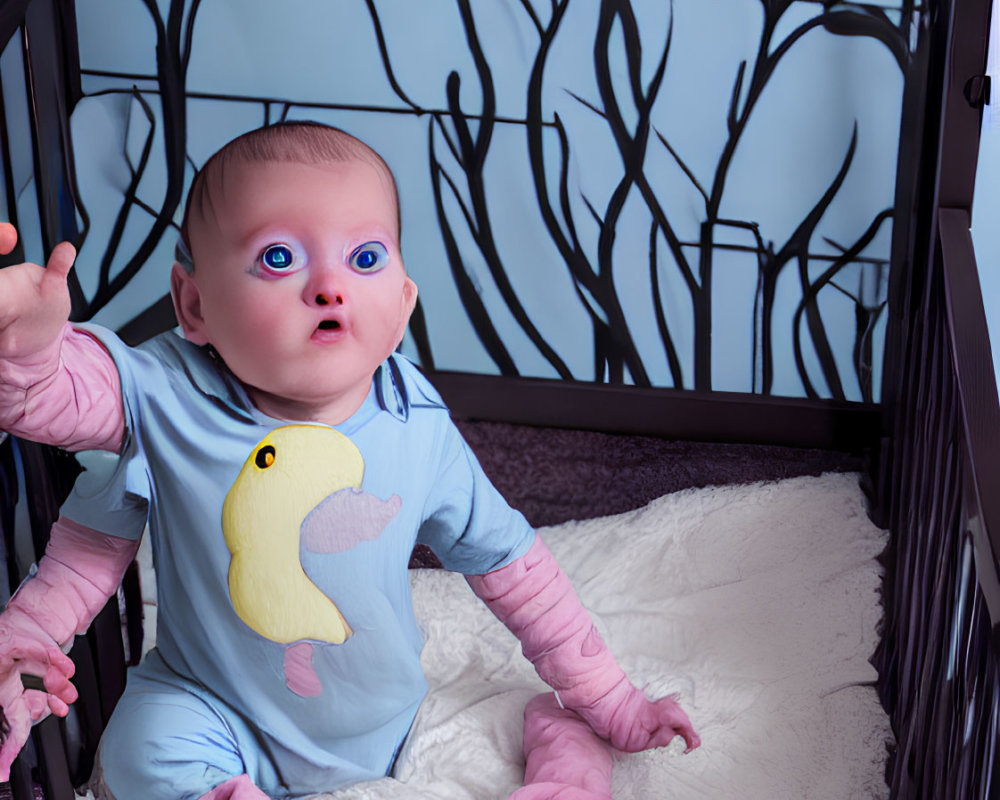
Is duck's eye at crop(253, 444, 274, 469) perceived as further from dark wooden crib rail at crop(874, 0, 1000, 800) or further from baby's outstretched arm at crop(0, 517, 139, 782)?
dark wooden crib rail at crop(874, 0, 1000, 800)

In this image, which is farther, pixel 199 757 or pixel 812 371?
pixel 812 371

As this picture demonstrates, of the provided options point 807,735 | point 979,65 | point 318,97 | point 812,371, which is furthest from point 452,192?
point 807,735

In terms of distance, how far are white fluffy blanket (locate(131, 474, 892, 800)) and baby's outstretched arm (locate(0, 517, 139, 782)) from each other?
0.24m

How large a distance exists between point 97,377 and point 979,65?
756mm

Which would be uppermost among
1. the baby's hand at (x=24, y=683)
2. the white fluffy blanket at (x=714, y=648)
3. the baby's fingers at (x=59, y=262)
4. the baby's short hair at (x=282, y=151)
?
the baby's short hair at (x=282, y=151)

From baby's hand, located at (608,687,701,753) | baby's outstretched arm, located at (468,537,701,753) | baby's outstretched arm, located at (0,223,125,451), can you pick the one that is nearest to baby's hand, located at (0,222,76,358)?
baby's outstretched arm, located at (0,223,125,451)

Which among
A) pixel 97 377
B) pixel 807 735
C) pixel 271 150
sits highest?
pixel 271 150

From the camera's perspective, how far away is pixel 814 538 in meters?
1.25

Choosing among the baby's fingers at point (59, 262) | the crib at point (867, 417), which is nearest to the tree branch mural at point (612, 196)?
the crib at point (867, 417)

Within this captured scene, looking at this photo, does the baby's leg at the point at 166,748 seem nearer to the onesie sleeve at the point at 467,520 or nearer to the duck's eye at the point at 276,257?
the onesie sleeve at the point at 467,520

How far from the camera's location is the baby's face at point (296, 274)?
2.58 feet

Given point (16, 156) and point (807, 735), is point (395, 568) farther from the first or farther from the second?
point (16, 156)

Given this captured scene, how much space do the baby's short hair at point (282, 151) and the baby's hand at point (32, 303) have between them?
16 centimetres

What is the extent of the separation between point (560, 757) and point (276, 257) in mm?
478
